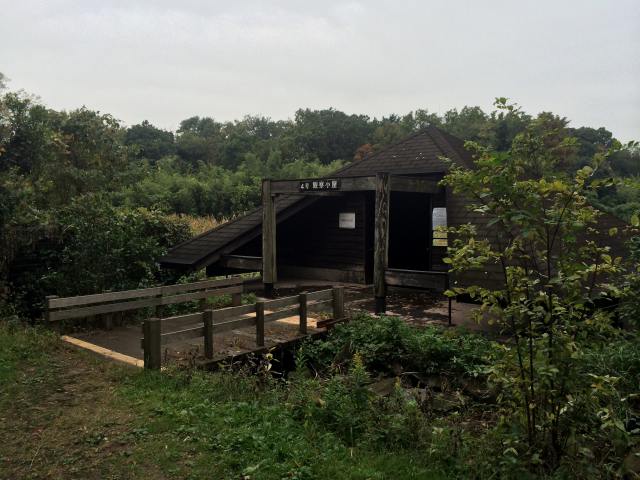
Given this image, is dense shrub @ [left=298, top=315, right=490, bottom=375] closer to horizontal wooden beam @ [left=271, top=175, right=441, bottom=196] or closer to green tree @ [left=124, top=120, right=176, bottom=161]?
horizontal wooden beam @ [left=271, top=175, right=441, bottom=196]

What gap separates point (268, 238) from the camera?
41.0 feet

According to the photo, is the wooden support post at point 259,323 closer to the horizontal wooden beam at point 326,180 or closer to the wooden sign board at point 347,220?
the horizontal wooden beam at point 326,180

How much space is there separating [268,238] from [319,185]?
2.01 metres

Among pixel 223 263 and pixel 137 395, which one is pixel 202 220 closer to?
pixel 223 263

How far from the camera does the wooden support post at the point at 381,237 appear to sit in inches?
396

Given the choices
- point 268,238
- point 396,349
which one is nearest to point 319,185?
point 268,238

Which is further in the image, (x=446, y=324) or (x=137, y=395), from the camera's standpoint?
(x=446, y=324)

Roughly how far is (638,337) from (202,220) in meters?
19.2

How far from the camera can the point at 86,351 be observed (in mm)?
6871

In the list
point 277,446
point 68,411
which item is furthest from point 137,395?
point 277,446

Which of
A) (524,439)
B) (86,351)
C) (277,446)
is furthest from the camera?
(86,351)

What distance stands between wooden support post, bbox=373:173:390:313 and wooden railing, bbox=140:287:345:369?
4.54ft

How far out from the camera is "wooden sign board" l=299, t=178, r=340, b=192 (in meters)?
11.2

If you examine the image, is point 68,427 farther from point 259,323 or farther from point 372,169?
point 372,169
